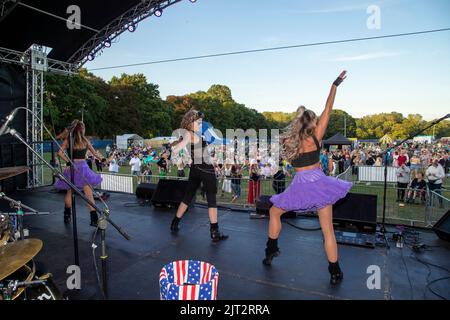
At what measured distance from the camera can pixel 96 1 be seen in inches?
325

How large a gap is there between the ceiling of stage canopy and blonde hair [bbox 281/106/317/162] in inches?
290

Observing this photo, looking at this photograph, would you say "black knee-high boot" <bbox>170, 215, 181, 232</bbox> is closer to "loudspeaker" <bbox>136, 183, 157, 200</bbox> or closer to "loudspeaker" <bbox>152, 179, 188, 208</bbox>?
"loudspeaker" <bbox>152, 179, 188, 208</bbox>

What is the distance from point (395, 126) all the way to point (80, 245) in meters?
94.7

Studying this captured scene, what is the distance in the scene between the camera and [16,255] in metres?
2.37

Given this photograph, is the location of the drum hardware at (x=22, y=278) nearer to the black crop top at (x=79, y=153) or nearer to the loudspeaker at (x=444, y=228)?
the black crop top at (x=79, y=153)

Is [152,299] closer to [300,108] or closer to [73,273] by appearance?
[73,273]

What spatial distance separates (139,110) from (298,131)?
51.0 metres

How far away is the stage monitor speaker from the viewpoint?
4.86 meters

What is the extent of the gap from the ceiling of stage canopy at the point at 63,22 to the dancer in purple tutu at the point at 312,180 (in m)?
7.46

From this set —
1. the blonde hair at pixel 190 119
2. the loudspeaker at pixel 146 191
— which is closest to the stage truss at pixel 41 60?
the loudspeaker at pixel 146 191

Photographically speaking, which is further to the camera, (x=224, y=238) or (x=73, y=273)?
(x=224, y=238)

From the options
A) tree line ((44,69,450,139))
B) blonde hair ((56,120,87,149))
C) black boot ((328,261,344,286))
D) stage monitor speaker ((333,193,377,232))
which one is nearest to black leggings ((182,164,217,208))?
black boot ((328,261,344,286))

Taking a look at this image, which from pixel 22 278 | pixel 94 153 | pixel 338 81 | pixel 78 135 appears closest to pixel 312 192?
pixel 338 81
